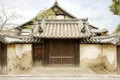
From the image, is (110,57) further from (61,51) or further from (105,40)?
→ (61,51)

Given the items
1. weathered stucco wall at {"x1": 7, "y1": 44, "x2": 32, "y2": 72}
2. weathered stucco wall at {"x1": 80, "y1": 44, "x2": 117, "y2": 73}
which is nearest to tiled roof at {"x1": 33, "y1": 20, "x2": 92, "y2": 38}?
weathered stucco wall at {"x1": 80, "y1": 44, "x2": 117, "y2": 73}

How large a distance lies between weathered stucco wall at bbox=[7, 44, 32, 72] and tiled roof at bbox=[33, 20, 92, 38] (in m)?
1.44

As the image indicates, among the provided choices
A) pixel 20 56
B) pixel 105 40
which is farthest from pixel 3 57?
pixel 105 40

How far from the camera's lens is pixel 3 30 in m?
21.3

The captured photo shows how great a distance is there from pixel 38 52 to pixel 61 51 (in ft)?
5.33

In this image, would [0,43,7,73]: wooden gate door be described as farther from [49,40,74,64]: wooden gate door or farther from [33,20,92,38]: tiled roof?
[49,40,74,64]: wooden gate door

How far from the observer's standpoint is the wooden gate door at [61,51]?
55.0ft

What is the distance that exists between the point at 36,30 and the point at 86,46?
3.56m

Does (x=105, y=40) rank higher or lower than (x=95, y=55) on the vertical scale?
higher

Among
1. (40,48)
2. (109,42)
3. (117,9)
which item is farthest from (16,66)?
(117,9)

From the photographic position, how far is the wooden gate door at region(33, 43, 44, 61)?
56.1 ft

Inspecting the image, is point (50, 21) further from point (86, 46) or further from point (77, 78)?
point (77, 78)

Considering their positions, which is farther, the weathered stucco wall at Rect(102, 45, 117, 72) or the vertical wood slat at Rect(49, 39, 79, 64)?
the vertical wood slat at Rect(49, 39, 79, 64)

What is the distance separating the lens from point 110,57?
16.3 meters
